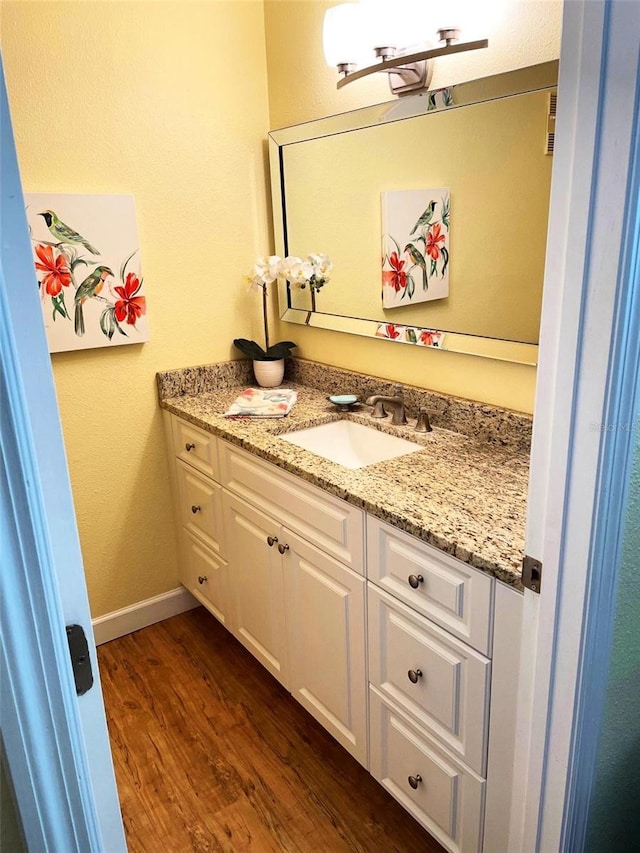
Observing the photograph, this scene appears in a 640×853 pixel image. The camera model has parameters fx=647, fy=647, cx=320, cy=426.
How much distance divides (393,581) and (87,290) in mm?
1427

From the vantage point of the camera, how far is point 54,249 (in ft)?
6.84

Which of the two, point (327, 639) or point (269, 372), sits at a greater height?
point (269, 372)

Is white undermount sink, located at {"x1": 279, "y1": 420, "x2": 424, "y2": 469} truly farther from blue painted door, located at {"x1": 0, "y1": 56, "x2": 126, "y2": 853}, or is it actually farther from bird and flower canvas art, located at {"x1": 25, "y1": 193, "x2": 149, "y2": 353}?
blue painted door, located at {"x1": 0, "y1": 56, "x2": 126, "y2": 853}

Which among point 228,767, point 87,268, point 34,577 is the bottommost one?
point 228,767

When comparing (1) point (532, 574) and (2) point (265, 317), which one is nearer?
(1) point (532, 574)

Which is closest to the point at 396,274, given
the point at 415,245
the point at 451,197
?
the point at 415,245

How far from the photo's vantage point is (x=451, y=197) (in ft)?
5.98

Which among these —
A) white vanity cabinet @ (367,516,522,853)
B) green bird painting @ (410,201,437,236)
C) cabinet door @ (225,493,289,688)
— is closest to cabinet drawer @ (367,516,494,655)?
white vanity cabinet @ (367,516,522,853)

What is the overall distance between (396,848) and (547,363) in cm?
137

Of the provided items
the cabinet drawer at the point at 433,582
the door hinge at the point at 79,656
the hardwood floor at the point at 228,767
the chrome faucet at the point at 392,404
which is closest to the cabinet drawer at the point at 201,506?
the hardwood floor at the point at 228,767

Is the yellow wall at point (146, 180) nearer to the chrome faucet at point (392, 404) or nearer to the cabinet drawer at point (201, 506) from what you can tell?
the cabinet drawer at point (201, 506)

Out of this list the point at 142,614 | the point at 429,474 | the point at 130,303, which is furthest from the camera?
the point at 142,614

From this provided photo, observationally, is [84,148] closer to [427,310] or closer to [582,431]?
[427,310]

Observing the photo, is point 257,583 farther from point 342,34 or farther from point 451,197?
point 342,34
